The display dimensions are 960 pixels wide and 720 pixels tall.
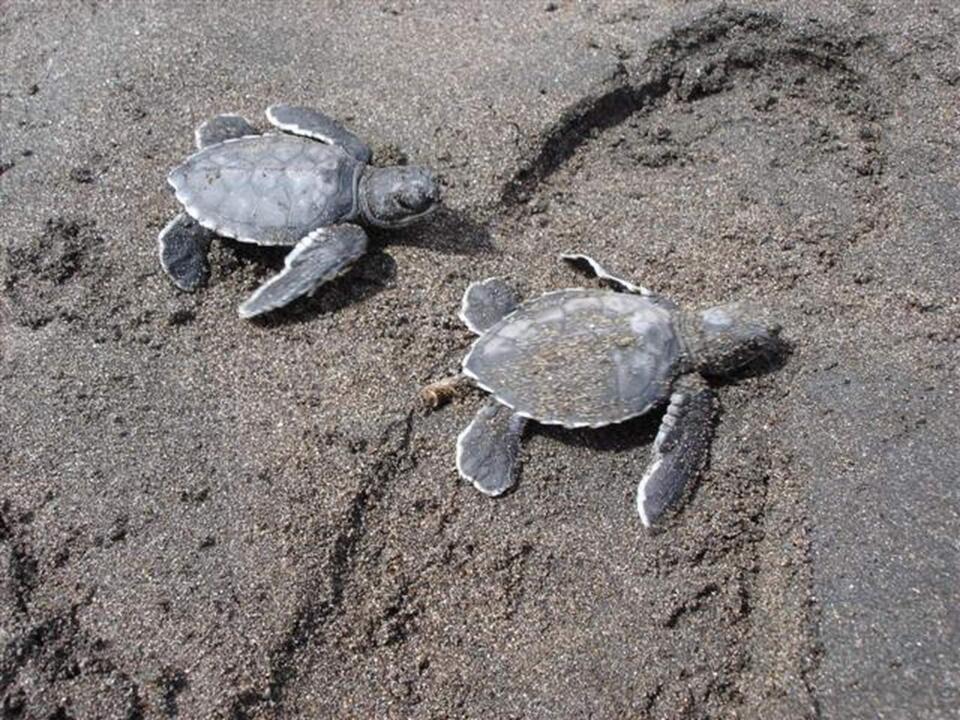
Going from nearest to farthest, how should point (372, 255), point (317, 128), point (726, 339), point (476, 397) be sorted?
point (726, 339) < point (476, 397) < point (372, 255) < point (317, 128)

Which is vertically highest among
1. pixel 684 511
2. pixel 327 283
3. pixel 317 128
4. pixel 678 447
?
pixel 317 128

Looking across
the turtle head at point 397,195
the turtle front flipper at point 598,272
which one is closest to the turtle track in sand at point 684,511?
the turtle front flipper at point 598,272

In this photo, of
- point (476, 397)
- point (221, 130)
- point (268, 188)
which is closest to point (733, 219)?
point (476, 397)

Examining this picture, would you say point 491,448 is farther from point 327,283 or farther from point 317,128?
point 317,128

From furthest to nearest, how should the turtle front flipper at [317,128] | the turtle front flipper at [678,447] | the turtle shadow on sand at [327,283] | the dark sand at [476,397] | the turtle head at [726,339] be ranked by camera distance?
the turtle front flipper at [317,128] → the turtle shadow on sand at [327,283] → the turtle head at [726,339] → the turtle front flipper at [678,447] → the dark sand at [476,397]

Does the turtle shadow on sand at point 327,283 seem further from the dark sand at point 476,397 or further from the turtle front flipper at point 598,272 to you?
the turtle front flipper at point 598,272

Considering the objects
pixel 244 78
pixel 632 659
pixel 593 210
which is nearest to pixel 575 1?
pixel 593 210

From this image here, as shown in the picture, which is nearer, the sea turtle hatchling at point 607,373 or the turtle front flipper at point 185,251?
the sea turtle hatchling at point 607,373

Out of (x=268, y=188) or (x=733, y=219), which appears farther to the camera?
(x=733, y=219)
